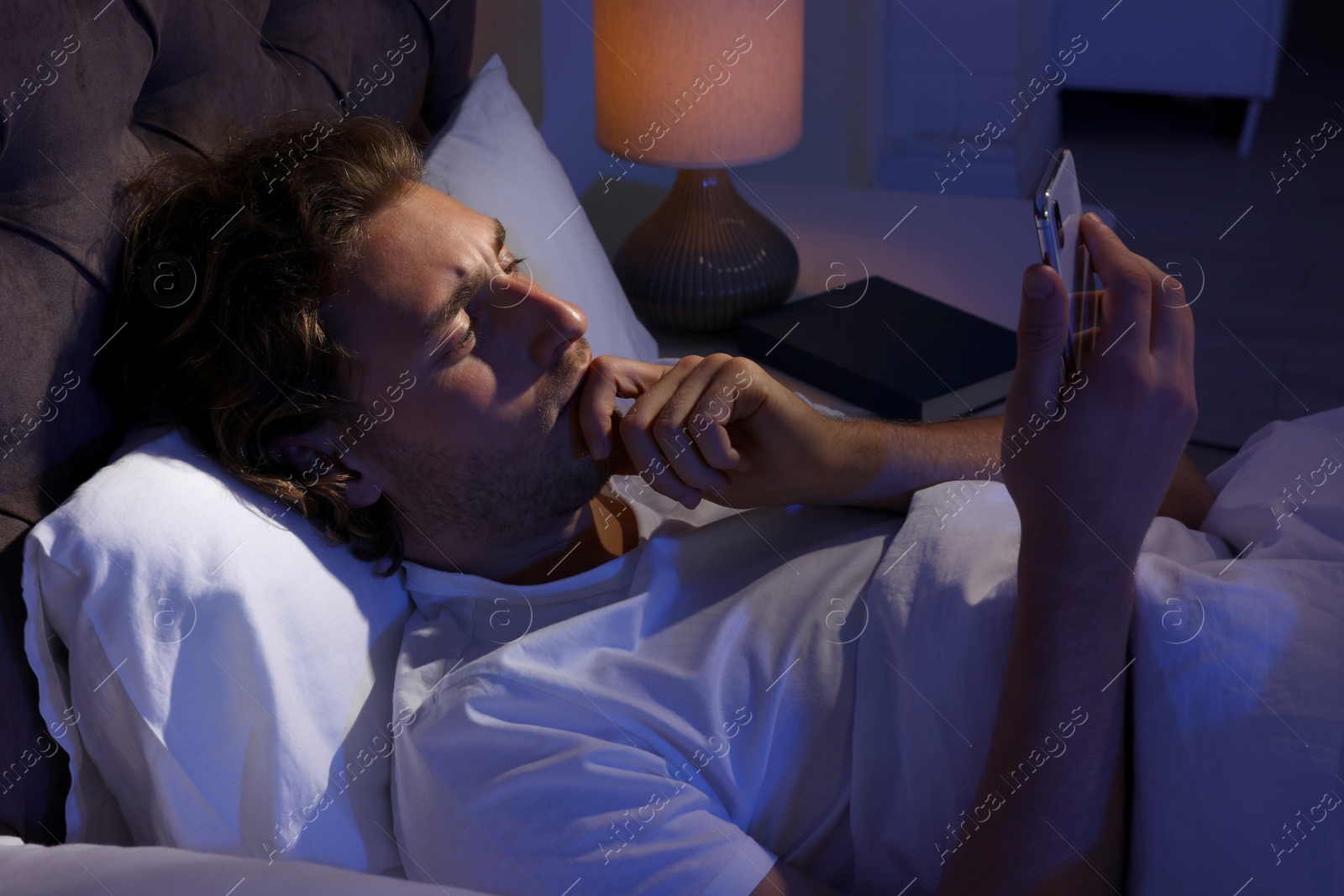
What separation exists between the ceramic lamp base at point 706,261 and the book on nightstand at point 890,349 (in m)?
0.05

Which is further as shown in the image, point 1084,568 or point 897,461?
point 897,461

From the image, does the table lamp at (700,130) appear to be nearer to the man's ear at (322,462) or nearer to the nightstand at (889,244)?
the nightstand at (889,244)

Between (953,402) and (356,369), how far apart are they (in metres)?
0.74

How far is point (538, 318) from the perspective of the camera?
3.29 ft

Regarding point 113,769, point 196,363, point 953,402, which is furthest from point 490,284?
point 953,402

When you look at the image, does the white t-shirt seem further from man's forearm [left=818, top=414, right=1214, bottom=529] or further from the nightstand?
the nightstand

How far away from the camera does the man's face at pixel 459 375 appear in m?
0.97

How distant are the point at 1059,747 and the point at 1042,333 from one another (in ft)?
1.02

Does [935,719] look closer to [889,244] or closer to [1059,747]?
[1059,747]

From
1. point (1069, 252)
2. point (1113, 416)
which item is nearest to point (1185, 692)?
point (1113, 416)

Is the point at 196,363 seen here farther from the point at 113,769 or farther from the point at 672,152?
the point at 672,152

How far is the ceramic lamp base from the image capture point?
5.15 feet

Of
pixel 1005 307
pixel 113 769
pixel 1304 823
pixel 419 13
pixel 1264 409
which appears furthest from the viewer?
pixel 1264 409

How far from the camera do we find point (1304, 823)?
699 mm
